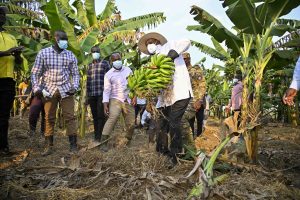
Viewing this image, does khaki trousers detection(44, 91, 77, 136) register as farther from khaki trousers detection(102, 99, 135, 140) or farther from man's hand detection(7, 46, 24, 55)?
man's hand detection(7, 46, 24, 55)

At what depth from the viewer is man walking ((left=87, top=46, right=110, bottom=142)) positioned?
702 centimetres

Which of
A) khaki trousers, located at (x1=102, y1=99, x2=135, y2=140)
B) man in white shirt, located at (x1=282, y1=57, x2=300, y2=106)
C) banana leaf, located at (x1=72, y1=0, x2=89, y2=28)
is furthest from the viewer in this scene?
banana leaf, located at (x1=72, y1=0, x2=89, y2=28)

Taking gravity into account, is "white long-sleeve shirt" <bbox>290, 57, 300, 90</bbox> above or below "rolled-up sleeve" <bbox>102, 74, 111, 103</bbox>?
above

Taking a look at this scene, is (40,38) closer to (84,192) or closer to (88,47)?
(88,47)

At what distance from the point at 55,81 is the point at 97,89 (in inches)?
65.7

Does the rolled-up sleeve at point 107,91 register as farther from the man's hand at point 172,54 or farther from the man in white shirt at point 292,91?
the man in white shirt at point 292,91

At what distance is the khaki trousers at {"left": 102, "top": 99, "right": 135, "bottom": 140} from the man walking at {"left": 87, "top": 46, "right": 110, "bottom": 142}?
73 centimetres

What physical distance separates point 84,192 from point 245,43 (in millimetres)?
4391

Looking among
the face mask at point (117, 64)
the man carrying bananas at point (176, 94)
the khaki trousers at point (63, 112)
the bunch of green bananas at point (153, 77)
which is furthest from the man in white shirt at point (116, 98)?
the bunch of green bananas at point (153, 77)

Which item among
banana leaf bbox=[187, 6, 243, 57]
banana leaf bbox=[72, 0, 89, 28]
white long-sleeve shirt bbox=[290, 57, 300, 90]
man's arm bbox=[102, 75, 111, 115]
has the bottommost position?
man's arm bbox=[102, 75, 111, 115]

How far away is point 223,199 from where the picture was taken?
116 inches

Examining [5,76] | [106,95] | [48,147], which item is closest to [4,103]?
[5,76]

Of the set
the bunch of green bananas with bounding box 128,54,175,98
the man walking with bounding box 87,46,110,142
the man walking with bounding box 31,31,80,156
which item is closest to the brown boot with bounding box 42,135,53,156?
the man walking with bounding box 31,31,80,156

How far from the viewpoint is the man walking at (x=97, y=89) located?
276 inches
